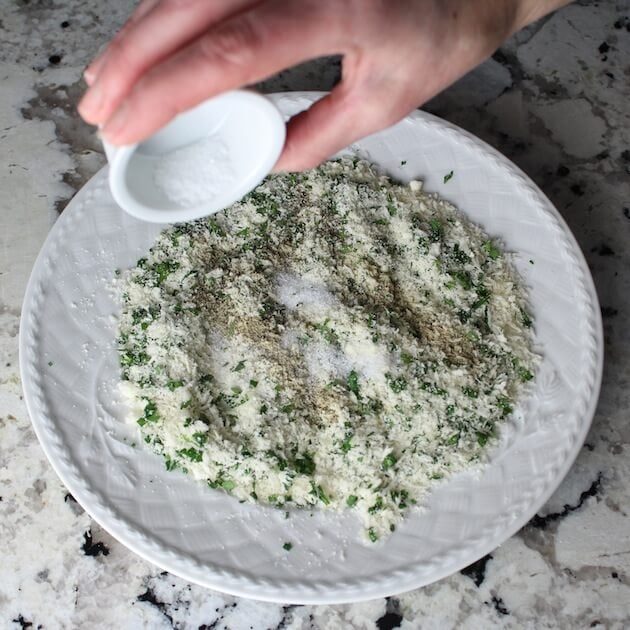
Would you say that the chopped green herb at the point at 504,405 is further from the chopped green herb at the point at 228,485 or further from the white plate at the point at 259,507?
the chopped green herb at the point at 228,485

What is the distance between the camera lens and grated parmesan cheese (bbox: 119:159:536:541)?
1059mm

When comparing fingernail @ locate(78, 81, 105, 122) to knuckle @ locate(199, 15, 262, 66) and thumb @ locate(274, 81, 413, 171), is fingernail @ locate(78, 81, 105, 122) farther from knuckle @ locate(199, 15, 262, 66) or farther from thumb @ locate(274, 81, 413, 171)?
thumb @ locate(274, 81, 413, 171)

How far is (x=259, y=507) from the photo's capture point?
3.42 feet

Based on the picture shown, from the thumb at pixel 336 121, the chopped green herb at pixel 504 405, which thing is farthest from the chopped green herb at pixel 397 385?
the thumb at pixel 336 121

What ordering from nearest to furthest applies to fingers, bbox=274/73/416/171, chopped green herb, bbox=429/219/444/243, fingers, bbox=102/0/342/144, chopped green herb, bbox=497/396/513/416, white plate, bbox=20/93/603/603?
fingers, bbox=102/0/342/144
fingers, bbox=274/73/416/171
white plate, bbox=20/93/603/603
chopped green herb, bbox=497/396/513/416
chopped green herb, bbox=429/219/444/243

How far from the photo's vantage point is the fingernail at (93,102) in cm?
71

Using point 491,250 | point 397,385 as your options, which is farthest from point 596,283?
point 397,385

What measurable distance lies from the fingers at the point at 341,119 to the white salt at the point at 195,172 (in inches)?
3.3

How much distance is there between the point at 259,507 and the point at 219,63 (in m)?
0.62

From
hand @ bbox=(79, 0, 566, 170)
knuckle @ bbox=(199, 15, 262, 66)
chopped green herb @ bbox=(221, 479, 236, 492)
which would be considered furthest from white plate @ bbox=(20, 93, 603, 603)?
knuckle @ bbox=(199, 15, 262, 66)

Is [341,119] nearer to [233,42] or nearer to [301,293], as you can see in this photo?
[233,42]

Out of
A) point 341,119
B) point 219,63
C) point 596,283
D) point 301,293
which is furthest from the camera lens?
point 596,283

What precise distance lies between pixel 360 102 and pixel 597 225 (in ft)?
2.39

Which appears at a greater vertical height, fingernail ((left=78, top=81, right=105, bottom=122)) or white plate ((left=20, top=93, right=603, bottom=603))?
fingernail ((left=78, top=81, right=105, bottom=122))
